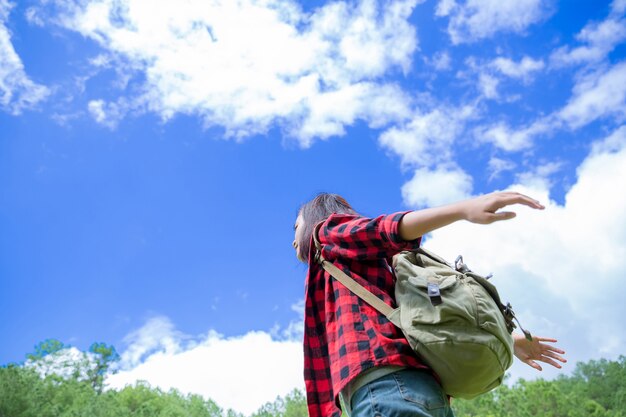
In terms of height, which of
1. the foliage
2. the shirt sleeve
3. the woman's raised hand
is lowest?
the woman's raised hand

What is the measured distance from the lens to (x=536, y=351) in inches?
64.0

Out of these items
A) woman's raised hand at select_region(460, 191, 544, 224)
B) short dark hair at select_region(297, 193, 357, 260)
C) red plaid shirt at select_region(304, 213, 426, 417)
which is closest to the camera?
woman's raised hand at select_region(460, 191, 544, 224)

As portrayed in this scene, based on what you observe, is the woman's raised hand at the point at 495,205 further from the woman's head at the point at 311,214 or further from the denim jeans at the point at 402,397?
the woman's head at the point at 311,214

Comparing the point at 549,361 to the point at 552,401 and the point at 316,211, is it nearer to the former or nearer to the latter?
the point at 316,211

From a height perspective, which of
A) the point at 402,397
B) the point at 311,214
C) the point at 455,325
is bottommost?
the point at 402,397

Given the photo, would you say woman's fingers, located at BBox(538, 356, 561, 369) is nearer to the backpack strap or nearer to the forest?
the backpack strap

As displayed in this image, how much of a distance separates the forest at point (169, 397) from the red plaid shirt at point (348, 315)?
12.0 meters

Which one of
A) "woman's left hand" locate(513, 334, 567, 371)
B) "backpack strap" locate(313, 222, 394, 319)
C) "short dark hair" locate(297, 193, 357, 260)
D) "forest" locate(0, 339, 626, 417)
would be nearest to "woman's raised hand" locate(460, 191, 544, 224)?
"backpack strap" locate(313, 222, 394, 319)

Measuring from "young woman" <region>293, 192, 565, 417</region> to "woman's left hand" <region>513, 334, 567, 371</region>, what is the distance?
0.51 meters

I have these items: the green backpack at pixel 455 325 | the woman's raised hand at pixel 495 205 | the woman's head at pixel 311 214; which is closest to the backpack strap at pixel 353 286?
the green backpack at pixel 455 325

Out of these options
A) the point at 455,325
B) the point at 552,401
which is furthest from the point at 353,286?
the point at 552,401

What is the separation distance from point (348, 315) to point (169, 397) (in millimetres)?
15700

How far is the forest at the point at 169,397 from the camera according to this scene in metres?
12.4

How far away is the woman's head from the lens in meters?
1.53
